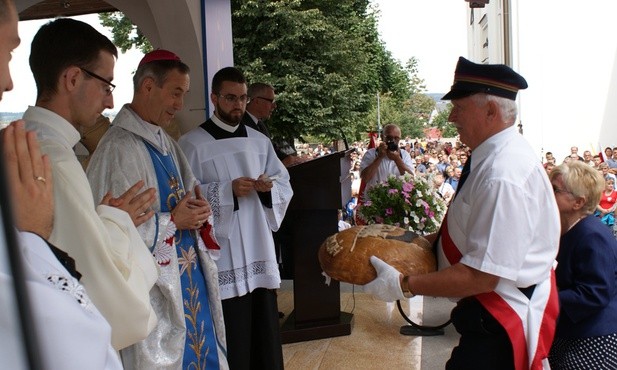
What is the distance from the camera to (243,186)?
3682 mm

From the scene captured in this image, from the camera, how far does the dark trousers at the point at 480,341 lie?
2.28 m

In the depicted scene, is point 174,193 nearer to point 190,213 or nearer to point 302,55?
point 190,213

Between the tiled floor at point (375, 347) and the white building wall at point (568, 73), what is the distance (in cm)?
1699

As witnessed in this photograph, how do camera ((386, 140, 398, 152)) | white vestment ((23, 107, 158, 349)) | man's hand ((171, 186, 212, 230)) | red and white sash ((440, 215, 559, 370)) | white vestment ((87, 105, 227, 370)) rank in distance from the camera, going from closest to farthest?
white vestment ((23, 107, 158, 349)) < red and white sash ((440, 215, 559, 370)) < white vestment ((87, 105, 227, 370)) < man's hand ((171, 186, 212, 230)) < camera ((386, 140, 398, 152))

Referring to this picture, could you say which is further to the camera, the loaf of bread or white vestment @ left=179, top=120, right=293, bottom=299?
white vestment @ left=179, top=120, right=293, bottom=299

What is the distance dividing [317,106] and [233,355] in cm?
1816

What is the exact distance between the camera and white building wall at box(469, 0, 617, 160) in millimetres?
21109

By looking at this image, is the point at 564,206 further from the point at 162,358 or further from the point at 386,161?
the point at 386,161

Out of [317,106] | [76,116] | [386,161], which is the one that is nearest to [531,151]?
[76,116]

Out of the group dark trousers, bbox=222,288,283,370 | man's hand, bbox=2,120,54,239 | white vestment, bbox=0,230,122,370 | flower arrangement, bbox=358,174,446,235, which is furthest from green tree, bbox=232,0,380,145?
white vestment, bbox=0,230,122,370

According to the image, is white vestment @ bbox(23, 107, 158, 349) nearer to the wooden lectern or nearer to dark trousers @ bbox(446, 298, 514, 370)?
dark trousers @ bbox(446, 298, 514, 370)

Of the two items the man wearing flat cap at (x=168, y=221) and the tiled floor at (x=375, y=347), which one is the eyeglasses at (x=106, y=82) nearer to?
the man wearing flat cap at (x=168, y=221)

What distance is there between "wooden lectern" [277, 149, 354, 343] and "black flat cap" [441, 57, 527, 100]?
2847mm

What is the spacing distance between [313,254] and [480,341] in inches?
124
